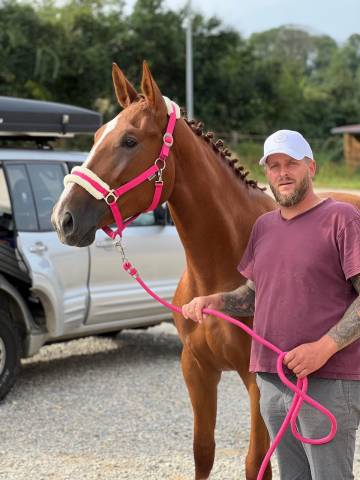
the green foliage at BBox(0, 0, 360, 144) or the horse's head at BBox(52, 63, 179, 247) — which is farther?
the green foliage at BBox(0, 0, 360, 144)

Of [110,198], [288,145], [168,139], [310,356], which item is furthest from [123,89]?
[310,356]

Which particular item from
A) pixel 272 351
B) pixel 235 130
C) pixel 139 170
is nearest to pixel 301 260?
pixel 272 351


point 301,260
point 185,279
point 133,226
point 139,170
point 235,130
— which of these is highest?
point 139,170

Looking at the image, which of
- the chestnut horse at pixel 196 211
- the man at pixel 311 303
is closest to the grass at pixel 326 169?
the chestnut horse at pixel 196 211

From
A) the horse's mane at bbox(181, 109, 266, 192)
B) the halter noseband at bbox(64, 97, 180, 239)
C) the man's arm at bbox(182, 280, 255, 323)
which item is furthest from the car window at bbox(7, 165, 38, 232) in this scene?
the man's arm at bbox(182, 280, 255, 323)

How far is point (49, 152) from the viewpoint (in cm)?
623

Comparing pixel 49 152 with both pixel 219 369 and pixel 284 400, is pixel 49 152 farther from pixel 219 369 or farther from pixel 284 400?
pixel 284 400

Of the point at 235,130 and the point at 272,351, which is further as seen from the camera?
the point at 235,130

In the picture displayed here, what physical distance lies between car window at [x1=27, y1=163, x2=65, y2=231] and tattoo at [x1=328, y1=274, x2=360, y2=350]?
3.89 meters

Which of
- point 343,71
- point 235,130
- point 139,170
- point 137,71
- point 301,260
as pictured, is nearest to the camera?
point 301,260

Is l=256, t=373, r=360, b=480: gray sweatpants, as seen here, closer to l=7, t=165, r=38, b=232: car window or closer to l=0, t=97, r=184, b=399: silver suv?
l=0, t=97, r=184, b=399: silver suv

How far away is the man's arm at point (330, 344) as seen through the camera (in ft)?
7.62

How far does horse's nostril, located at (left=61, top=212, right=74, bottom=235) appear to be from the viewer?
2.77 meters

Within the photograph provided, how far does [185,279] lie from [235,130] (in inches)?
1155
